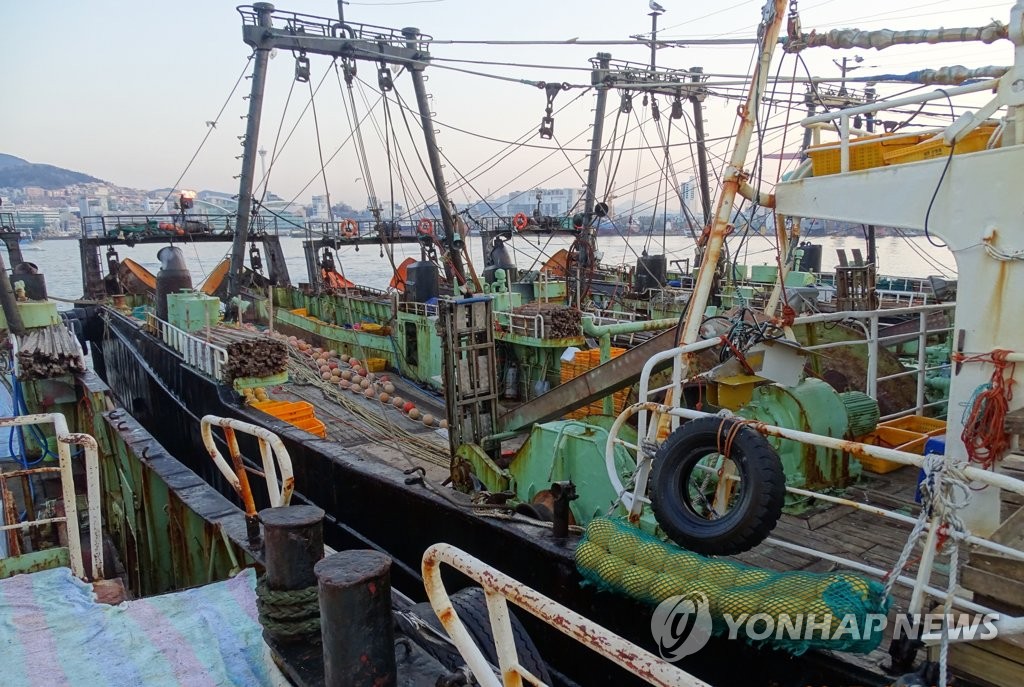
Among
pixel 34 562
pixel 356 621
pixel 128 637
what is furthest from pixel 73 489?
pixel 356 621

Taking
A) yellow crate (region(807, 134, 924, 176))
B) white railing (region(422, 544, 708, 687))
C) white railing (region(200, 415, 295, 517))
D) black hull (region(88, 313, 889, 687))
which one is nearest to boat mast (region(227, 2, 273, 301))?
black hull (region(88, 313, 889, 687))

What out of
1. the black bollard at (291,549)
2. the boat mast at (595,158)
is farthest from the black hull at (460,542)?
the boat mast at (595,158)

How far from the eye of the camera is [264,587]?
389 centimetres

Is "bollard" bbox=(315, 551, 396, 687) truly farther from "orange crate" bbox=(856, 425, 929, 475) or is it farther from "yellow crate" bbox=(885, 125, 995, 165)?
"orange crate" bbox=(856, 425, 929, 475)

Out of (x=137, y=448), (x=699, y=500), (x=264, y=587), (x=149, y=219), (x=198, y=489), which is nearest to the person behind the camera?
(x=264, y=587)

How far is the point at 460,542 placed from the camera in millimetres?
6762

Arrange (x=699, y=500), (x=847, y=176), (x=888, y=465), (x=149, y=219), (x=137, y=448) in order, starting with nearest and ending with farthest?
(x=847, y=176) → (x=699, y=500) → (x=888, y=465) → (x=137, y=448) → (x=149, y=219)

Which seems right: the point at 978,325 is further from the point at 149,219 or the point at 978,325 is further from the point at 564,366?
the point at 149,219

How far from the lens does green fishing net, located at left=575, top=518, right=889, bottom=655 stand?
3314 millimetres

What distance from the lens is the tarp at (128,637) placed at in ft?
12.6

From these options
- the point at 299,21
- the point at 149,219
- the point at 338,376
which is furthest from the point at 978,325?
the point at 149,219

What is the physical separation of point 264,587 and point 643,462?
2.75 meters

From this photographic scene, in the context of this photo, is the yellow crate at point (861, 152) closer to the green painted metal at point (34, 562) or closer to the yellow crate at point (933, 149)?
the yellow crate at point (933, 149)

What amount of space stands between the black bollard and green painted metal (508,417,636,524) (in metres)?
2.99
